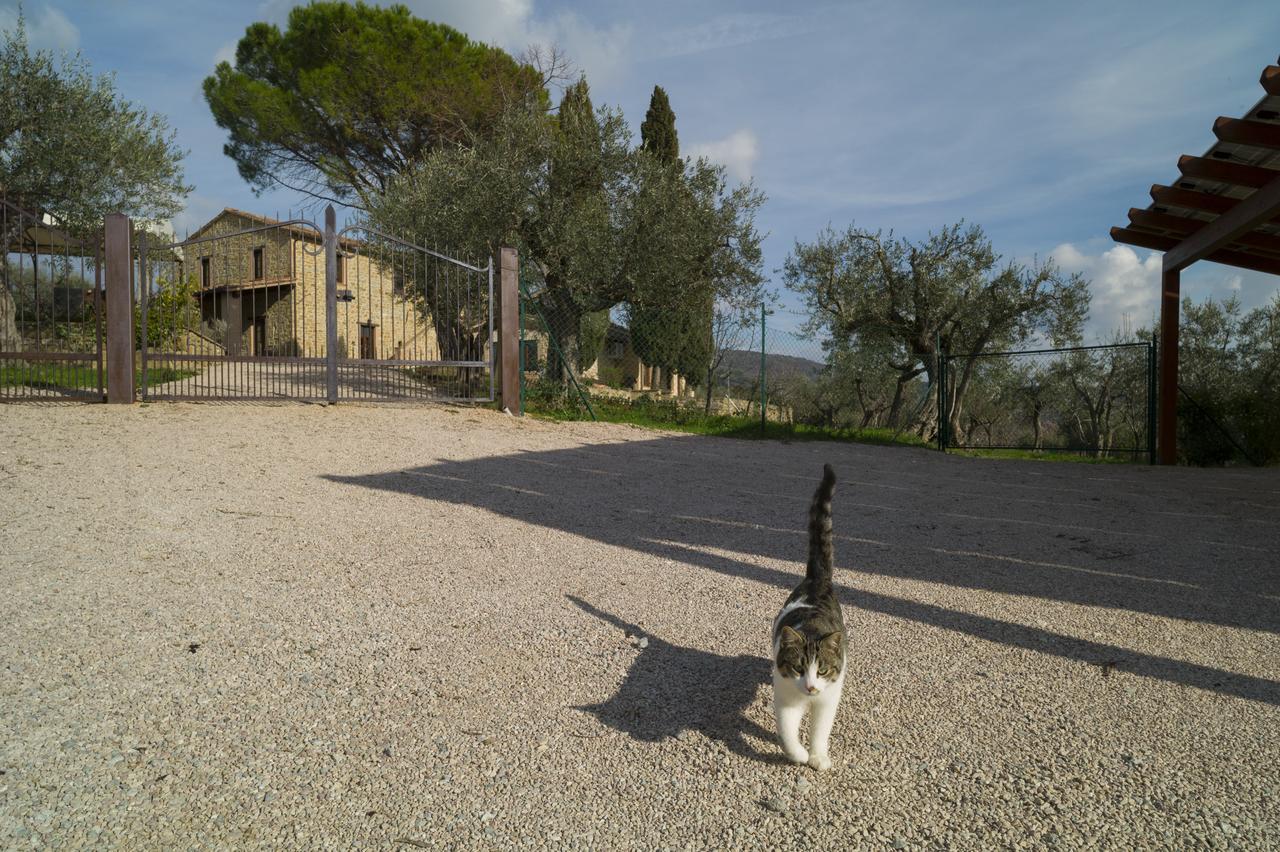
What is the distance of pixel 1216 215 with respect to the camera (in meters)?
8.45

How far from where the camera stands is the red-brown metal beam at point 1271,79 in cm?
555

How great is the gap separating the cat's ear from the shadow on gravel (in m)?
1.49

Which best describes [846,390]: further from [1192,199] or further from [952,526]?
[952,526]

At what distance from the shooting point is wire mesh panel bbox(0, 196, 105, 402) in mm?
8945

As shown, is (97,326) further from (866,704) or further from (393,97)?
(393,97)

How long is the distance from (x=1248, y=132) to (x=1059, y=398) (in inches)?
518

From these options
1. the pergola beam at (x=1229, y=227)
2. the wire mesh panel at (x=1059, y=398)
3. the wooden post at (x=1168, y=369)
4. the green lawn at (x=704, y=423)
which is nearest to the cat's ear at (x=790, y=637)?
the pergola beam at (x=1229, y=227)

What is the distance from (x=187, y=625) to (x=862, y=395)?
56.2 ft

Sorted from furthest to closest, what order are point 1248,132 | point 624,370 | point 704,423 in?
point 624,370, point 704,423, point 1248,132

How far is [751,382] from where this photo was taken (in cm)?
1280

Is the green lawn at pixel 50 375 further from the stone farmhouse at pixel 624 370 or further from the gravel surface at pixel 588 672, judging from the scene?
the stone farmhouse at pixel 624 370

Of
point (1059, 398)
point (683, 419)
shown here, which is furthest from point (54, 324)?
point (1059, 398)

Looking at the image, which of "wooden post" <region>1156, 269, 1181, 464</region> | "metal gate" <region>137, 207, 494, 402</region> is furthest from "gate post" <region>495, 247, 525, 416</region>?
"wooden post" <region>1156, 269, 1181, 464</region>

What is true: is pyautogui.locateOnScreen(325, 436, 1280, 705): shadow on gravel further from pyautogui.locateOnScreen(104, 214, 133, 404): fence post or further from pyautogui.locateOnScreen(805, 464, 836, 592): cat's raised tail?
pyautogui.locateOnScreen(104, 214, 133, 404): fence post
